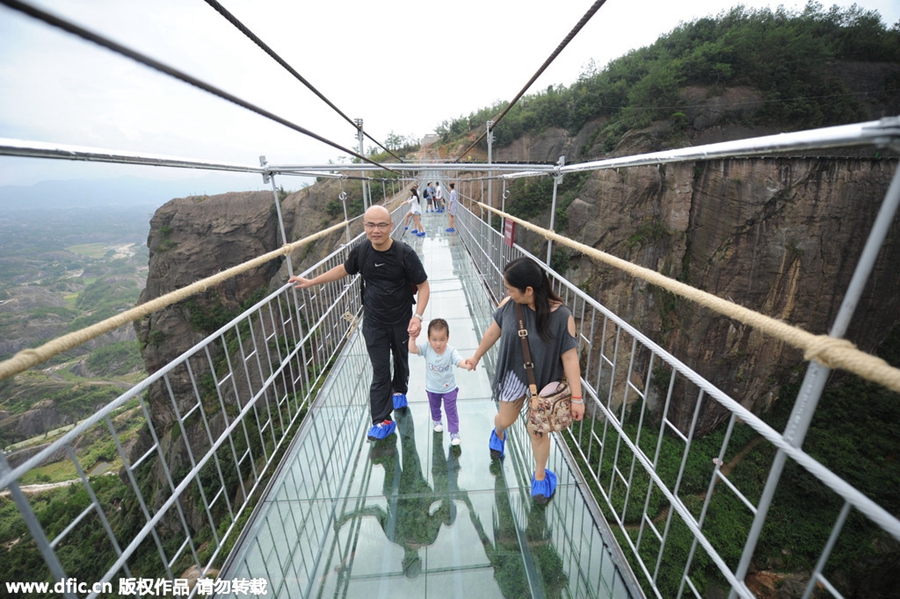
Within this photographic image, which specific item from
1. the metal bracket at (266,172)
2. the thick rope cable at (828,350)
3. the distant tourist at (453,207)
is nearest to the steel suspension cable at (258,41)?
the metal bracket at (266,172)

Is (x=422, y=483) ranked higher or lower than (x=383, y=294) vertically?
lower

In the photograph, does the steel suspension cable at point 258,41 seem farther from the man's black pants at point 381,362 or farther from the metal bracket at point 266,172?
the man's black pants at point 381,362

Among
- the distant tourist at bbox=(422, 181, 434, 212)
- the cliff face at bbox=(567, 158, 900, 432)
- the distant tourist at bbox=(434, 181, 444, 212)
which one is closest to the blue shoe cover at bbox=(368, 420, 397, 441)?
the distant tourist at bbox=(434, 181, 444, 212)

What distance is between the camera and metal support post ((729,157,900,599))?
67 cm

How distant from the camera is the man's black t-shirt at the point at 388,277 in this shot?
2.47 meters

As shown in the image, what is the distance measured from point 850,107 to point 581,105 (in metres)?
14.9

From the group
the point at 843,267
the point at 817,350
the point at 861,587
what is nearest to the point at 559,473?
the point at 817,350

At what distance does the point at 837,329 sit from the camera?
78 centimetres

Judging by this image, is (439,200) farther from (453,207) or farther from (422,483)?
(422,483)

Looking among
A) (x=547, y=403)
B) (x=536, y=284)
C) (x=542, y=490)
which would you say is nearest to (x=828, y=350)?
(x=536, y=284)

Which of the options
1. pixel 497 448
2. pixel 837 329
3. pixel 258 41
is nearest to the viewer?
pixel 837 329

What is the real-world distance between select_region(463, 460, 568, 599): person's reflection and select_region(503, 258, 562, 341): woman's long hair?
3.55ft

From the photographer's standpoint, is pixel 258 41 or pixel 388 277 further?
pixel 388 277

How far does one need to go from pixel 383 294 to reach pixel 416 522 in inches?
55.3
